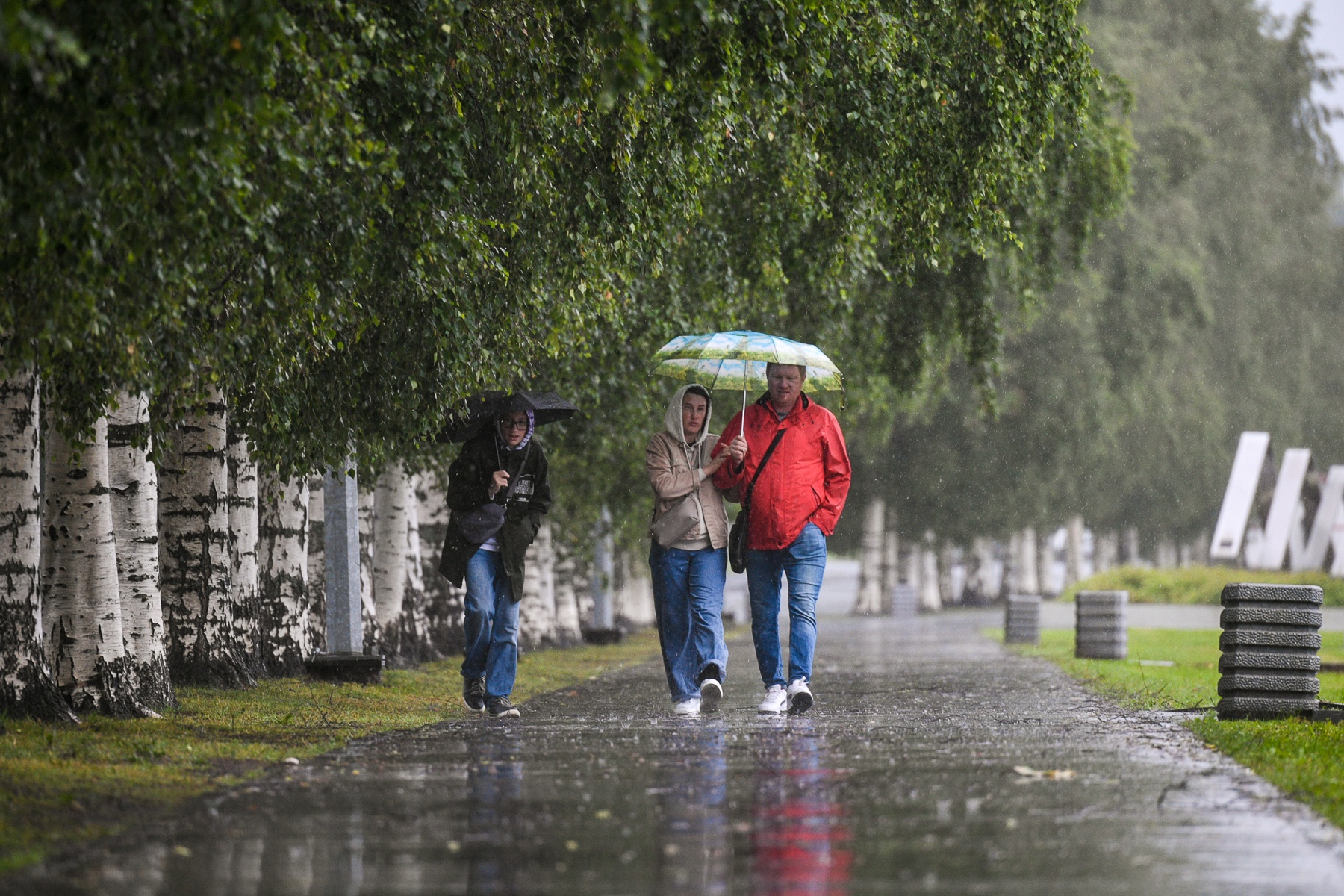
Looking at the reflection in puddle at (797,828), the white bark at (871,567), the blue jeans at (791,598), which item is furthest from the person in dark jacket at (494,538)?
the white bark at (871,567)

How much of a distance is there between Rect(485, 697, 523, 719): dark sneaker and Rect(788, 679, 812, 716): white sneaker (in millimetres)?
1657

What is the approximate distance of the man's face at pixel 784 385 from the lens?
36.2ft

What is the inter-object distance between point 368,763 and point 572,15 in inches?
153

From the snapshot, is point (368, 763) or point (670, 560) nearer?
point (368, 763)

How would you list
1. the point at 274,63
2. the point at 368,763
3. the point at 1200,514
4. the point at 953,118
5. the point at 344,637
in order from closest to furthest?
the point at 274,63, the point at 368,763, the point at 953,118, the point at 344,637, the point at 1200,514

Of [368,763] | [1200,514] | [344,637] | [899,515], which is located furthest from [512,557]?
[1200,514]

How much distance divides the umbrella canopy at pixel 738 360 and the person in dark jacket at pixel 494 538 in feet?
3.40

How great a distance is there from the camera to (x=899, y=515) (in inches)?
2041

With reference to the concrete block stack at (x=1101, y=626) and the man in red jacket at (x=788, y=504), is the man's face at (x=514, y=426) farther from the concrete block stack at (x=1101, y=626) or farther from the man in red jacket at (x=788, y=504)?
the concrete block stack at (x=1101, y=626)

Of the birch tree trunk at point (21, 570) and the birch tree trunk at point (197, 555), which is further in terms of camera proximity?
the birch tree trunk at point (197, 555)

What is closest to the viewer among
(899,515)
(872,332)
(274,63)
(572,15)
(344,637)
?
(274,63)

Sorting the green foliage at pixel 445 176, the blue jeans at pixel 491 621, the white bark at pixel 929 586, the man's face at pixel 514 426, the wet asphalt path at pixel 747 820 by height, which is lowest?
the white bark at pixel 929 586

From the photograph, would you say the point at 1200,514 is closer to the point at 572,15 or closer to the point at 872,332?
the point at 872,332

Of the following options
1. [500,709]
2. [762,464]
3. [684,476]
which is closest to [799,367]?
[762,464]
